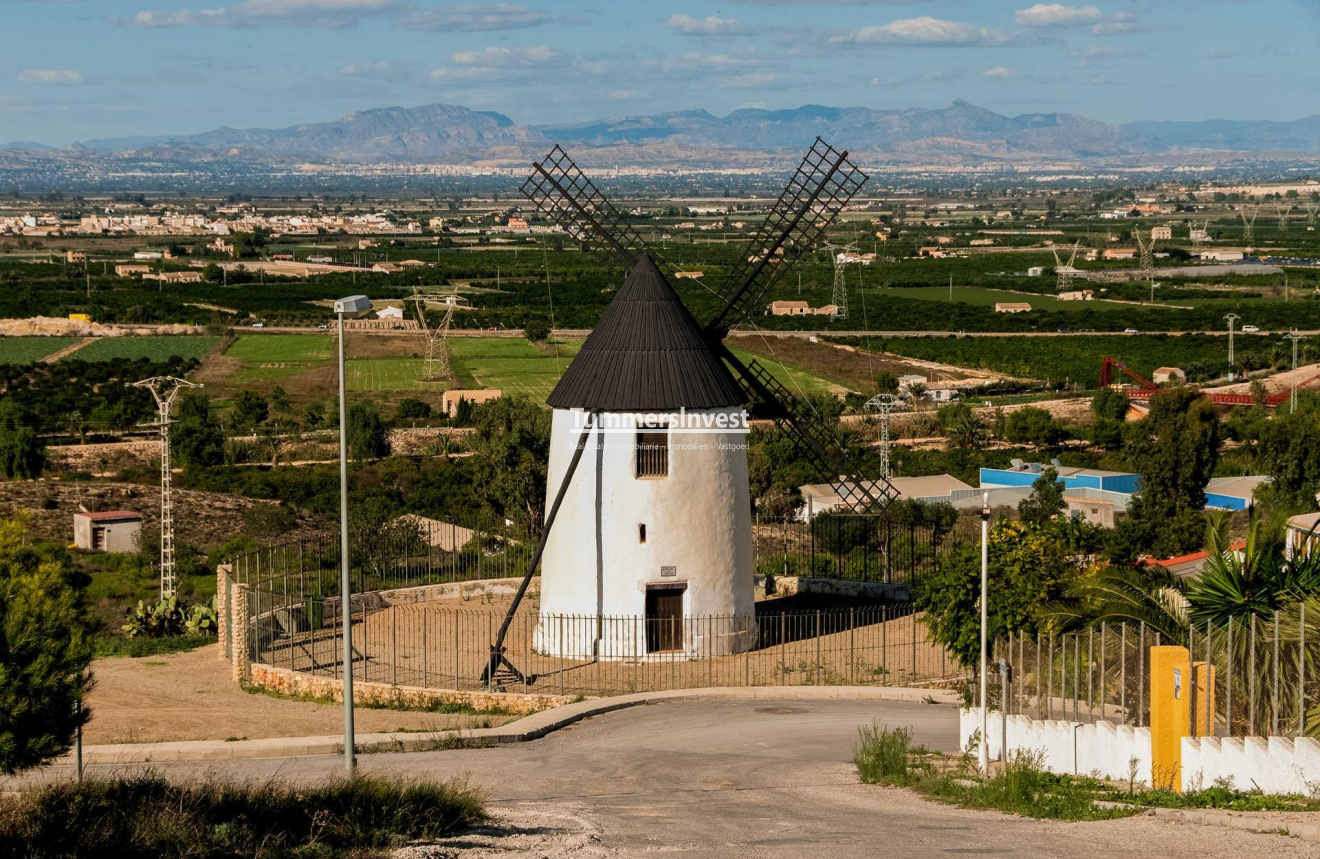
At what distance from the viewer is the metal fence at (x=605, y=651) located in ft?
77.9

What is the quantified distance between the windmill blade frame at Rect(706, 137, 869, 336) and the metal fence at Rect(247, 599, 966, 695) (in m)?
5.11

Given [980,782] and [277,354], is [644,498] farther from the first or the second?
[277,354]

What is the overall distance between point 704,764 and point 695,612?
6418mm

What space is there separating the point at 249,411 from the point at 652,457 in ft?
177

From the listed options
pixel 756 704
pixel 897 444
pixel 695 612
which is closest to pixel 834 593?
pixel 695 612

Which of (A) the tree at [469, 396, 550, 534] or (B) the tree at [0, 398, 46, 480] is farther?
(B) the tree at [0, 398, 46, 480]

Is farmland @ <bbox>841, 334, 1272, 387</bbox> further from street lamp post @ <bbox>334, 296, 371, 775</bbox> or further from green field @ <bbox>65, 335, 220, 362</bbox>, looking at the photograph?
street lamp post @ <bbox>334, 296, 371, 775</bbox>

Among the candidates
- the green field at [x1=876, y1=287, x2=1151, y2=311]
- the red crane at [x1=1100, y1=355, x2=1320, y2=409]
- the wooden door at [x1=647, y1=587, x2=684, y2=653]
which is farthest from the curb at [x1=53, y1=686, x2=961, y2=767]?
the green field at [x1=876, y1=287, x2=1151, y2=311]

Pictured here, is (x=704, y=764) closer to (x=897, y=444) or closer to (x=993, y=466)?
(x=993, y=466)

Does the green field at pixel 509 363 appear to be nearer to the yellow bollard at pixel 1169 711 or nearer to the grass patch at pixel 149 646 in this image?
the grass patch at pixel 149 646

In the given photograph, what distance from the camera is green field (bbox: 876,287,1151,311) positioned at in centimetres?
13438

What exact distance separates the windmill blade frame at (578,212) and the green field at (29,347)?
259ft

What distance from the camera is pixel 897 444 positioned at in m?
68.4

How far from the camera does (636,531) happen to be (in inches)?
965
